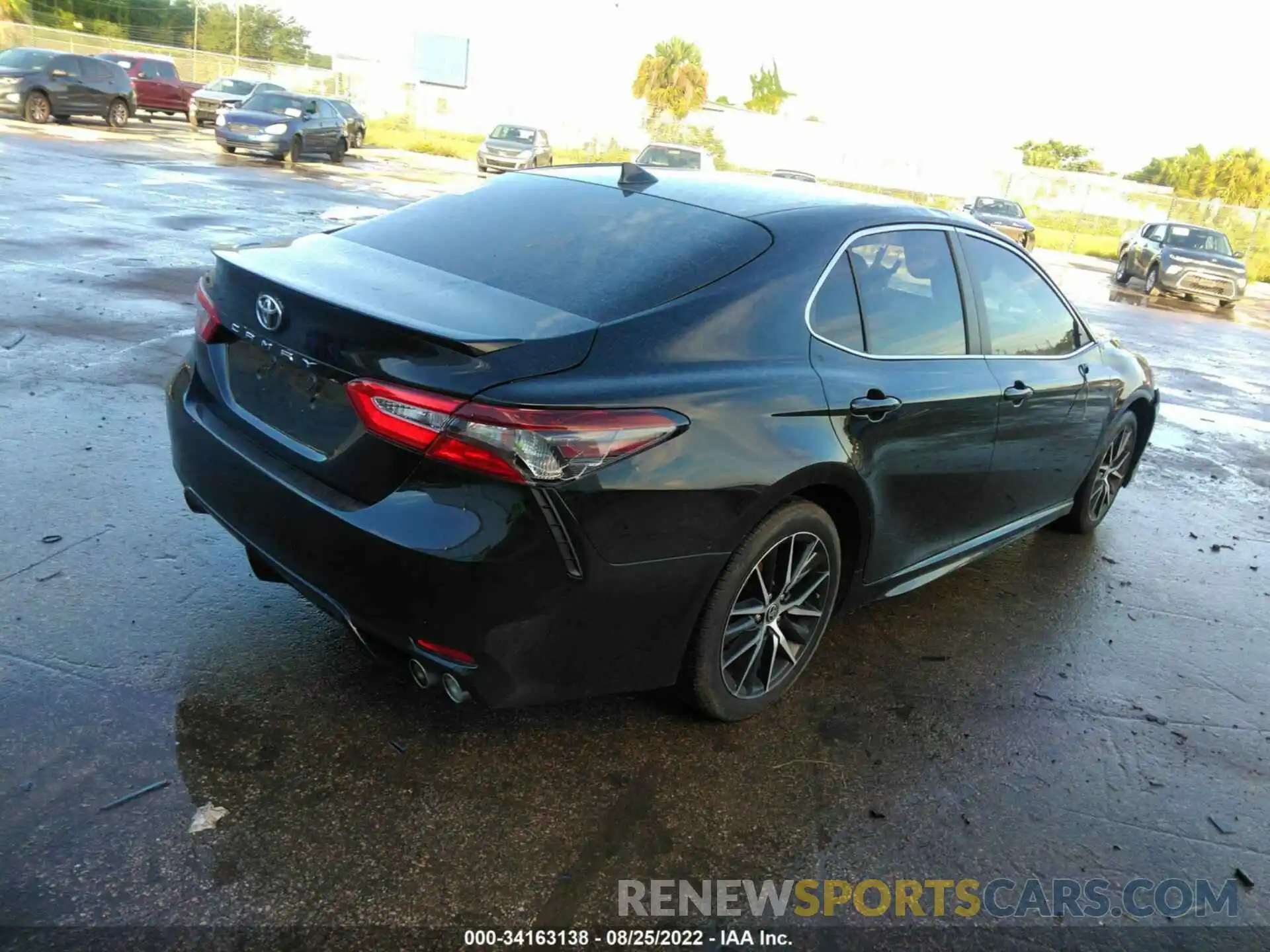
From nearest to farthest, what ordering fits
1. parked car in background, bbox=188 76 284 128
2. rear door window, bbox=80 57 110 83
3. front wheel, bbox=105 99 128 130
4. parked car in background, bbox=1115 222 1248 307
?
parked car in background, bbox=1115 222 1248 307 < rear door window, bbox=80 57 110 83 < front wheel, bbox=105 99 128 130 < parked car in background, bbox=188 76 284 128

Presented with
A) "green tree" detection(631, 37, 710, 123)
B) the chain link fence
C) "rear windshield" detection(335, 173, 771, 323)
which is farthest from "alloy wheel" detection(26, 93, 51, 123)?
"green tree" detection(631, 37, 710, 123)

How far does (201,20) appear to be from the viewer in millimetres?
57781

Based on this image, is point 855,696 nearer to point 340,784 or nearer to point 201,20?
point 340,784

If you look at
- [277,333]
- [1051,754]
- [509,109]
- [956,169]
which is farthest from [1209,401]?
[509,109]

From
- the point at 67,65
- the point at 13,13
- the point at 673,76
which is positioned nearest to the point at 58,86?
the point at 67,65

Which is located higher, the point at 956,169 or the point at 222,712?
the point at 956,169

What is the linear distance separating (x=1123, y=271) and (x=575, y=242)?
24.5 m

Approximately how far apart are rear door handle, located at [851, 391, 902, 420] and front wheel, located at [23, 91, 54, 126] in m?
26.8

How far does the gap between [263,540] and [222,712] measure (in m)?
0.58

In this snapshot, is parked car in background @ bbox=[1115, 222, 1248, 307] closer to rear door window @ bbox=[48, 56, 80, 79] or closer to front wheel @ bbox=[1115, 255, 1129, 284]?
front wheel @ bbox=[1115, 255, 1129, 284]

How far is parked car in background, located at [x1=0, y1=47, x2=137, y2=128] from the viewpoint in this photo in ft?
76.5

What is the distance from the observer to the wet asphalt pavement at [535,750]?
2.53m

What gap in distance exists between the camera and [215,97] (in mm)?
29812

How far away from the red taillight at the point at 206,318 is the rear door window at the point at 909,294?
2.13 m
